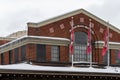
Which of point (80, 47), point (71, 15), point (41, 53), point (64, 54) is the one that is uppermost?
point (71, 15)

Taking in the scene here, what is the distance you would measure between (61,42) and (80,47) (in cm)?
277

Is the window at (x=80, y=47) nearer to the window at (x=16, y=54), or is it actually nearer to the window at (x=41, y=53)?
the window at (x=41, y=53)

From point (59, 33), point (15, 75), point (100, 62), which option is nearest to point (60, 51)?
point (59, 33)

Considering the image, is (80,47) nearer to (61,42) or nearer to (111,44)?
(61,42)

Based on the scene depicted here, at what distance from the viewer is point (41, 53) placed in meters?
48.5

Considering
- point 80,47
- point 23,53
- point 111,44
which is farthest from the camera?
point 111,44

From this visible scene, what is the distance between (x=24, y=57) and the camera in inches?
1929

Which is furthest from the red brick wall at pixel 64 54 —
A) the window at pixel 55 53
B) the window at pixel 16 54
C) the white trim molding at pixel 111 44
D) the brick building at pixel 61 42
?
the window at pixel 16 54

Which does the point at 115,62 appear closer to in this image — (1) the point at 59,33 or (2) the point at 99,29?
(2) the point at 99,29

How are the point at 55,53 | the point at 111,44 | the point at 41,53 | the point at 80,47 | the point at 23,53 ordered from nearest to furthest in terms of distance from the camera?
1. the point at 41,53
2. the point at 23,53
3. the point at 55,53
4. the point at 80,47
5. the point at 111,44

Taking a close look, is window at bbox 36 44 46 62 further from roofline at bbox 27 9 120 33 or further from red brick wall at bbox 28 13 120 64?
roofline at bbox 27 9 120 33

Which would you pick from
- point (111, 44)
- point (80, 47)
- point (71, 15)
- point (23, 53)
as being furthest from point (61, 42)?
point (111, 44)

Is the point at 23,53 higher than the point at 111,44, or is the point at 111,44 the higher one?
the point at 111,44

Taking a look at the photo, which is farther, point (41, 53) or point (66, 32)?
point (66, 32)
